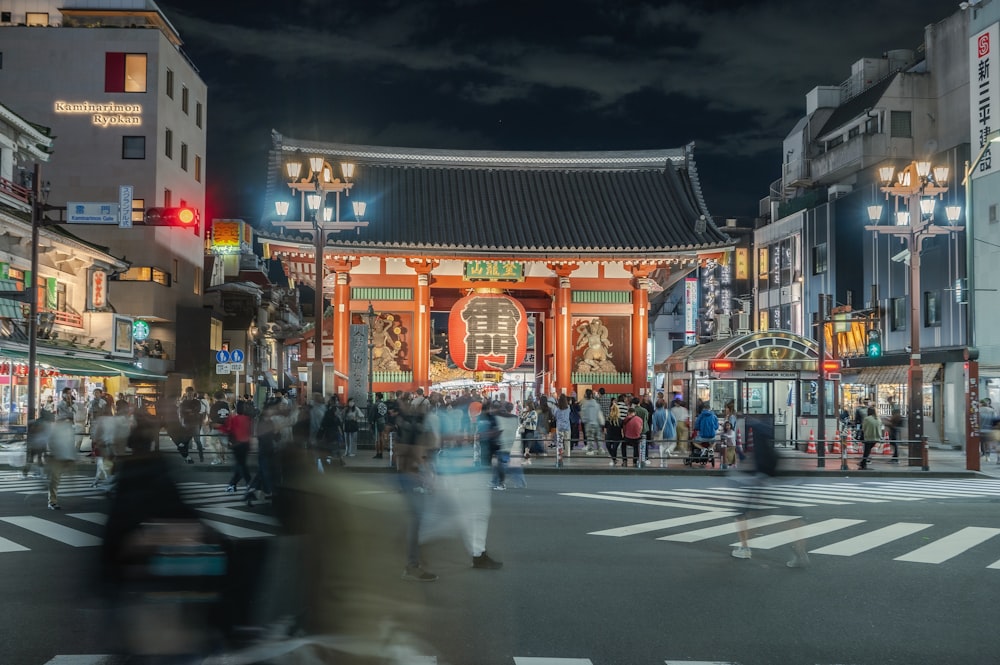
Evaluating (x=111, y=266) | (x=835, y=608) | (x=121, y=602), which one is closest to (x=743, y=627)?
(x=835, y=608)

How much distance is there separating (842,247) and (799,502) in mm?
32770

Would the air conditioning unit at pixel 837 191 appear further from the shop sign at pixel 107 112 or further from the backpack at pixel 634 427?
the shop sign at pixel 107 112

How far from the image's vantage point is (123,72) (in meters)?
48.4

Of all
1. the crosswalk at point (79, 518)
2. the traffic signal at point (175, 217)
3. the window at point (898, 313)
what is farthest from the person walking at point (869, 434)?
the traffic signal at point (175, 217)

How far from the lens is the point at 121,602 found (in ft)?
18.4

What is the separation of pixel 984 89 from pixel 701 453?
20.0 meters

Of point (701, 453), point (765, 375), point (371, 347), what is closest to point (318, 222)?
point (371, 347)

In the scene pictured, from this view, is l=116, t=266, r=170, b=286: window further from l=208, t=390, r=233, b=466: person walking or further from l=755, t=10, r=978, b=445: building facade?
l=755, t=10, r=978, b=445: building facade

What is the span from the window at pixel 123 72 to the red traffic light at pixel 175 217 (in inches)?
1054

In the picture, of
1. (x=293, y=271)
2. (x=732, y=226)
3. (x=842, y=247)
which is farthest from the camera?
(x=732, y=226)

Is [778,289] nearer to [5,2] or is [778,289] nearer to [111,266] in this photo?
[111,266]

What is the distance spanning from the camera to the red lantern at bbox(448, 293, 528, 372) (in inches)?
1150

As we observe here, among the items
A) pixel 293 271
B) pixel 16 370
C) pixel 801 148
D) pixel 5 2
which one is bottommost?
pixel 16 370

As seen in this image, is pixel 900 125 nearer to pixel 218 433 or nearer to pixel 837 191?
pixel 837 191
